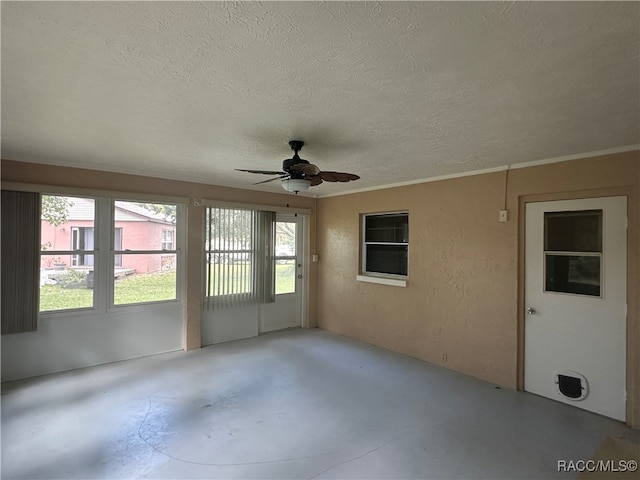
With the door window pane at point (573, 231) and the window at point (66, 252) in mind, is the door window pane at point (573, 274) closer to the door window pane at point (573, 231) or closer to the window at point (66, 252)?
the door window pane at point (573, 231)

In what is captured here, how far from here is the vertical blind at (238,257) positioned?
4.80 m

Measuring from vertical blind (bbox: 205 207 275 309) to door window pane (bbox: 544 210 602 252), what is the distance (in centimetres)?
369

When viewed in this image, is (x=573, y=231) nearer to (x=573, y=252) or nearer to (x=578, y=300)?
(x=573, y=252)

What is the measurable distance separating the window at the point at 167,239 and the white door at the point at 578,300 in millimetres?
4286

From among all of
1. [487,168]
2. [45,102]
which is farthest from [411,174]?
[45,102]

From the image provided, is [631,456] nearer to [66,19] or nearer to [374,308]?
[374,308]

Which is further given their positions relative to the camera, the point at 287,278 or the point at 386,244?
the point at 287,278

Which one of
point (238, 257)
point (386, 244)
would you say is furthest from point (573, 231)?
point (238, 257)

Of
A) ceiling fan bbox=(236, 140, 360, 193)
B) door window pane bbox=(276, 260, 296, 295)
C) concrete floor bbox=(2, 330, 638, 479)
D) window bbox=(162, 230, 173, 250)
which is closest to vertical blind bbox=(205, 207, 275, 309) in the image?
door window pane bbox=(276, 260, 296, 295)

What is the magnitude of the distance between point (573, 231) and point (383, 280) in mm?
2313

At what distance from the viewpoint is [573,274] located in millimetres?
3119

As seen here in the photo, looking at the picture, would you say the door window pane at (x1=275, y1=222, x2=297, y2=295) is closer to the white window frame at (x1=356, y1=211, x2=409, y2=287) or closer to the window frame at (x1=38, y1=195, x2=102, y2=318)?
the white window frame at (x1=356, y1=211, x2=409, y2=287)

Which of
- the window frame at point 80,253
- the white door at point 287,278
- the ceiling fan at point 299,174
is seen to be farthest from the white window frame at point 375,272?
the window frame at point 80,253

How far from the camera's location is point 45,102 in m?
2.09
